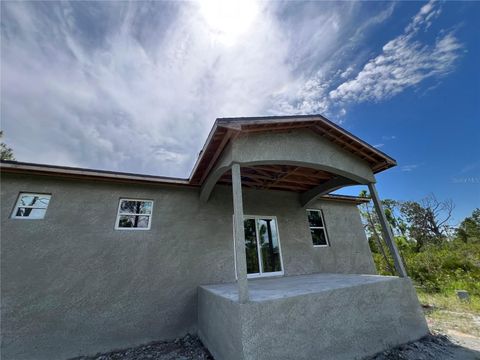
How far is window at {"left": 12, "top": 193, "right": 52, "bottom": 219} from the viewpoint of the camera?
4.95 m

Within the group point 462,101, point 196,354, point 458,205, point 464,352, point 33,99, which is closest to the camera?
point 464,352

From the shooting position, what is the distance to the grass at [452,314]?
5253mm

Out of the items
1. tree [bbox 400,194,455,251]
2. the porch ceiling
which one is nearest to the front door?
the porch ceiling

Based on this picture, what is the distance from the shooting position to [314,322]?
349 centimetres

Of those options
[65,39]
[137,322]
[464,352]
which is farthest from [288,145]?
[65,39]

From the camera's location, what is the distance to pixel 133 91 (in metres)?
6.83

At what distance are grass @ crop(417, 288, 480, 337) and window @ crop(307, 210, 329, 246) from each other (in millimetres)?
3788

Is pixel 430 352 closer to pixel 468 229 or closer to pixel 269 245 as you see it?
pixel 269 245

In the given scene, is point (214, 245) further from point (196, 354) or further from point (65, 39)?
point (65, 39)

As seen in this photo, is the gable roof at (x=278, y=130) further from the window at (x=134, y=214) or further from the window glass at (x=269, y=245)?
the window glass at (x=269, y=245)

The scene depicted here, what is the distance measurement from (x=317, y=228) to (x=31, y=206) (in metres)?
9.89

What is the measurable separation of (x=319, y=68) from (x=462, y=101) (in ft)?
32.4

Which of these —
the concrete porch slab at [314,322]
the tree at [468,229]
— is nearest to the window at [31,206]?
the concrete porch slab at [314,322]

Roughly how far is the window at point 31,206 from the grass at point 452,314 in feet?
37.3
